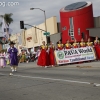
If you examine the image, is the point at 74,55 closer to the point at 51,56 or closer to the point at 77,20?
the point at 51,56

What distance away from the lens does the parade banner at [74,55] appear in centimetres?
1986

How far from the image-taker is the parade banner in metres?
19.9

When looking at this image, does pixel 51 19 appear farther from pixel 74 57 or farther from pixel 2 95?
pixel 2 95

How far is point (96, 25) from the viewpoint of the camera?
46250 mm

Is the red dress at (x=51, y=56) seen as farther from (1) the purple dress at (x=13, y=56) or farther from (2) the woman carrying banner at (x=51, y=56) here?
(1) the purple dress at (x=13, y=56)

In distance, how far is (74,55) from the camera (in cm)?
2003

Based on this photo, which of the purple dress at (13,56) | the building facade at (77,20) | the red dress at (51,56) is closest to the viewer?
the purple dress at (13,56)

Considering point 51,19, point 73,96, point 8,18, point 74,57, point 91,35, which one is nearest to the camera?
point 73,96

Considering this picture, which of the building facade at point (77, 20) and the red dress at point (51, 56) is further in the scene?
the building facade at point (77, 20)

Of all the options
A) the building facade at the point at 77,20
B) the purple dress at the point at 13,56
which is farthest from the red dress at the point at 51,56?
the building facade at the point at 77,20

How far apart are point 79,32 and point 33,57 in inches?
470

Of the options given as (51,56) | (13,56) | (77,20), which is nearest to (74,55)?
(51,56)

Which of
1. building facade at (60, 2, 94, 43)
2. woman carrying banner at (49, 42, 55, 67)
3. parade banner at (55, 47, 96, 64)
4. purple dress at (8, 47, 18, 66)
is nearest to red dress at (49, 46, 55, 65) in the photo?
woman carrying banner at (49, 42, 55, 67)

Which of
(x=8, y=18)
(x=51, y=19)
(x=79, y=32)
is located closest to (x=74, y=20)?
(x=79, y=32)
